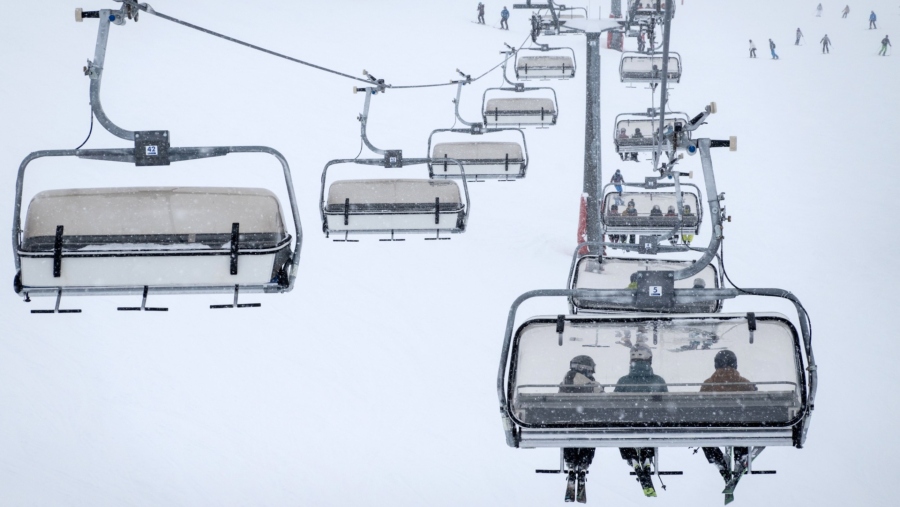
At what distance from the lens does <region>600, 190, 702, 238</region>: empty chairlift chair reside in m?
12.3

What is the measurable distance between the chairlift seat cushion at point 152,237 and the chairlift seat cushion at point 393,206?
2419 millimetres

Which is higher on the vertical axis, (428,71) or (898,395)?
(428,71)

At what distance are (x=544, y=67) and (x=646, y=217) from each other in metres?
4.92

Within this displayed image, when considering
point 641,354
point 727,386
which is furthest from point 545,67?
point 727,386

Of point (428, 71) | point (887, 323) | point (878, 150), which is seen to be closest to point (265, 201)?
point (887, 323)

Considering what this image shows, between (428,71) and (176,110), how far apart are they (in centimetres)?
1033

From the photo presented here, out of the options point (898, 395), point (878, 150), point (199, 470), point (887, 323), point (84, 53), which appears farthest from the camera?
point (84, 53)

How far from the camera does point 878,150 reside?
27.0m

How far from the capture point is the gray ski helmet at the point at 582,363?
17.2ft

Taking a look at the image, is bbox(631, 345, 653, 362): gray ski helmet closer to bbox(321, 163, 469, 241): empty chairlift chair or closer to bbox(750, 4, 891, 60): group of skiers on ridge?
bbox(321, 163, 469, 241): empty chairlift chair

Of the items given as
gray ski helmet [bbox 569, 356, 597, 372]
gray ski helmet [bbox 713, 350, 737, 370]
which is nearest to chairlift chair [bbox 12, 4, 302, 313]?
gray ski helmet [bbox 569, 356, 597, 372]

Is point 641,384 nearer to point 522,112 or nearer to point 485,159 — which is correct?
point 485,159

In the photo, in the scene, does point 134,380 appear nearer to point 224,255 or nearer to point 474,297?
point 474,297

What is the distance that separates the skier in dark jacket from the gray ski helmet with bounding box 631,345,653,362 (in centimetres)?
39
